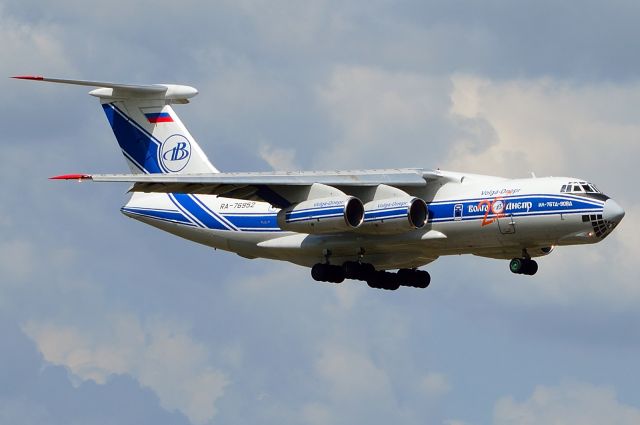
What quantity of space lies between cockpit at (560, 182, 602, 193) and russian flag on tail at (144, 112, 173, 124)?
7.63 meters

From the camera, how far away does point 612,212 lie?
26.0 meters

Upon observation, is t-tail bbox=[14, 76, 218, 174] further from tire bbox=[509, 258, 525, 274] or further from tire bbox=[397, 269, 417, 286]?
tire bbox=[509, 258, 525, 274]

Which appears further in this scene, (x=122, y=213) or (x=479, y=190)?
(x=122, y=213)

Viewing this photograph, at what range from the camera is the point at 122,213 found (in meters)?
30.5

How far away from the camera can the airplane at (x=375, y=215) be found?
86.1 feet

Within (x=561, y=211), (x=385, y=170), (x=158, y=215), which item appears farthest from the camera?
(x=158, y=215)

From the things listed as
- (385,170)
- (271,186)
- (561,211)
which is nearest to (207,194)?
(271,186)

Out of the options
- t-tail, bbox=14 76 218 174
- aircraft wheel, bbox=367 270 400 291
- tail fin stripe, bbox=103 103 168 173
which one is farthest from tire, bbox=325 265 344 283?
tail fin stripe, bbox=103 103 168 173

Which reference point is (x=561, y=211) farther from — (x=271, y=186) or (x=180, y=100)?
(x=180, y=100)

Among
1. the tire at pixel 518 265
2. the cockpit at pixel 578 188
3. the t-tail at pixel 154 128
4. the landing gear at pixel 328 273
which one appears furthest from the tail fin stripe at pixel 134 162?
the cockpit at pixel 578 188

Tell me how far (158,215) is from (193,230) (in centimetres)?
79

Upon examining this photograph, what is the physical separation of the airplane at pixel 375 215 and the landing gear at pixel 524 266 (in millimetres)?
16

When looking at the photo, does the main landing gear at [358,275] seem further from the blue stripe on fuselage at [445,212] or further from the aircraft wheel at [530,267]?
the aircraft wheel at [530,267]

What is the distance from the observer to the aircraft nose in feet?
85.1
